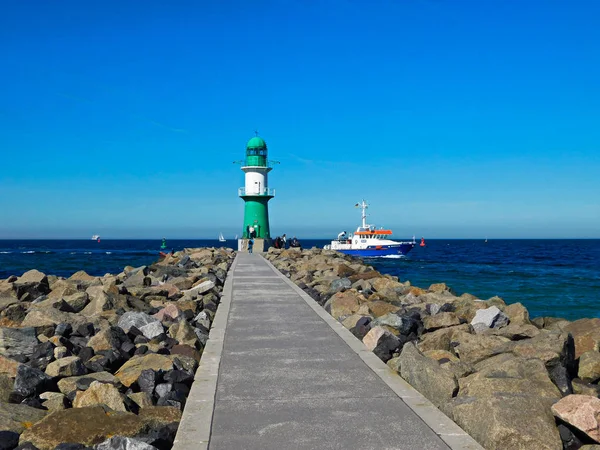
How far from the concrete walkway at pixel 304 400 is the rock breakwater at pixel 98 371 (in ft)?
0.84

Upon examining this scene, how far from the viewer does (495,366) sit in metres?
6.02

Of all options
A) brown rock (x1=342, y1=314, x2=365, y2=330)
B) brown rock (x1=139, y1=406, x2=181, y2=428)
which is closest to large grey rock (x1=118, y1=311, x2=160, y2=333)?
brown rock (x1=342, y1=314, x2=365, y2=330)

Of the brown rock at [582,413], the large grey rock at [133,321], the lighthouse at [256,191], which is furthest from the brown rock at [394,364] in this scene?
the lighthouse at [256,191]

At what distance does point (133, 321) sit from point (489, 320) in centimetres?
499

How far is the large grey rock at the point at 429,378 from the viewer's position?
5.16 meters

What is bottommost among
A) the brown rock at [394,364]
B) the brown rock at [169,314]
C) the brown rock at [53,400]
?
the brown rock at [53,400]

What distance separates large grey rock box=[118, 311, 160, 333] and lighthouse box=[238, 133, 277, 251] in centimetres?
2758

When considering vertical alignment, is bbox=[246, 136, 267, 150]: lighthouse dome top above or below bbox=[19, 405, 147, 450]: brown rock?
above

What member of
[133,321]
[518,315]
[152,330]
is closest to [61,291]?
[133,321]

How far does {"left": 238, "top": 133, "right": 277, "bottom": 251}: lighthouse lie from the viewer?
3697 cm

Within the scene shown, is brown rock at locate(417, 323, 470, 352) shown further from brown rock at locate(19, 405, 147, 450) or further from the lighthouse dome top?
the lighthouse dome top

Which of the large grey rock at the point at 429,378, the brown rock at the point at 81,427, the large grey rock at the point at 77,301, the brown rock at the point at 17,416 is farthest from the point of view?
the large grey rock at the point at 77,301

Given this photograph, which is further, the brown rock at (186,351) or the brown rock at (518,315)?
the brown rock at (518,315)

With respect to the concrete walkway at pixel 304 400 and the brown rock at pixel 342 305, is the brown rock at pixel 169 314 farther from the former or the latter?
the brown rock at pixel 342 305
